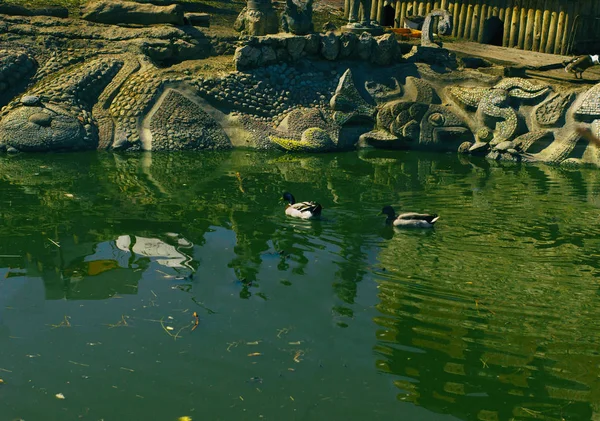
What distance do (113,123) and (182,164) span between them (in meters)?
2.46

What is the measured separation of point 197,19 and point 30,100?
206 inches

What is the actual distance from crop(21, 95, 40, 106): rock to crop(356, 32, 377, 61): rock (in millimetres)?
A: 7789

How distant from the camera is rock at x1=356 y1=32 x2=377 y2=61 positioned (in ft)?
68.2

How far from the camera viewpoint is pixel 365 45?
20.8 meters

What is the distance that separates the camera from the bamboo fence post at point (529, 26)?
941 inches

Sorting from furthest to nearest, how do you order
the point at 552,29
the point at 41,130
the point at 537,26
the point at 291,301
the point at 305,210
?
the point at 537,26 → the point at 552,29 → the point at 41,130 → the point at 305,210 → the point at 291,301

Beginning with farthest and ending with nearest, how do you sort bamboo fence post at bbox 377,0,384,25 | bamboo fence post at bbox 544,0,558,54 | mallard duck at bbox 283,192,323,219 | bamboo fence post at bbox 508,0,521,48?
bamboo fence post at bbox 377,0,384,25, bamboo fence post at bbox 508,0,521,48, bamboo fence post at bbox 544,0,558,54, mallard duck at bbox 283,192,323,219

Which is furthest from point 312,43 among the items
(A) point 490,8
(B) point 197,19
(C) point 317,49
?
(A) point 490,8

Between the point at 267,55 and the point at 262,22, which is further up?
the point at 262,22

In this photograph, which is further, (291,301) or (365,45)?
(365,45)

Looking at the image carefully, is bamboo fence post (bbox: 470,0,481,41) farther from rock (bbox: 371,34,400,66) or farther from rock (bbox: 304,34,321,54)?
rock (bbox: 304,34,321,54)

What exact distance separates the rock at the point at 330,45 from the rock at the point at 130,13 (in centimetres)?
374

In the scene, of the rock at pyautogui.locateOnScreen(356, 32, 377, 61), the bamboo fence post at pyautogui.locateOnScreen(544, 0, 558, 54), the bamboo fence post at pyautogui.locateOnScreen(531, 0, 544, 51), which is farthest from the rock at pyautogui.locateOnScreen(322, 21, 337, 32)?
the bamboo fence post at pyautogui.locateOnScreen(544, 0, 558, 54)

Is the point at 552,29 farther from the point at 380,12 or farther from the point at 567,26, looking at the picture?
the point at 380,12
